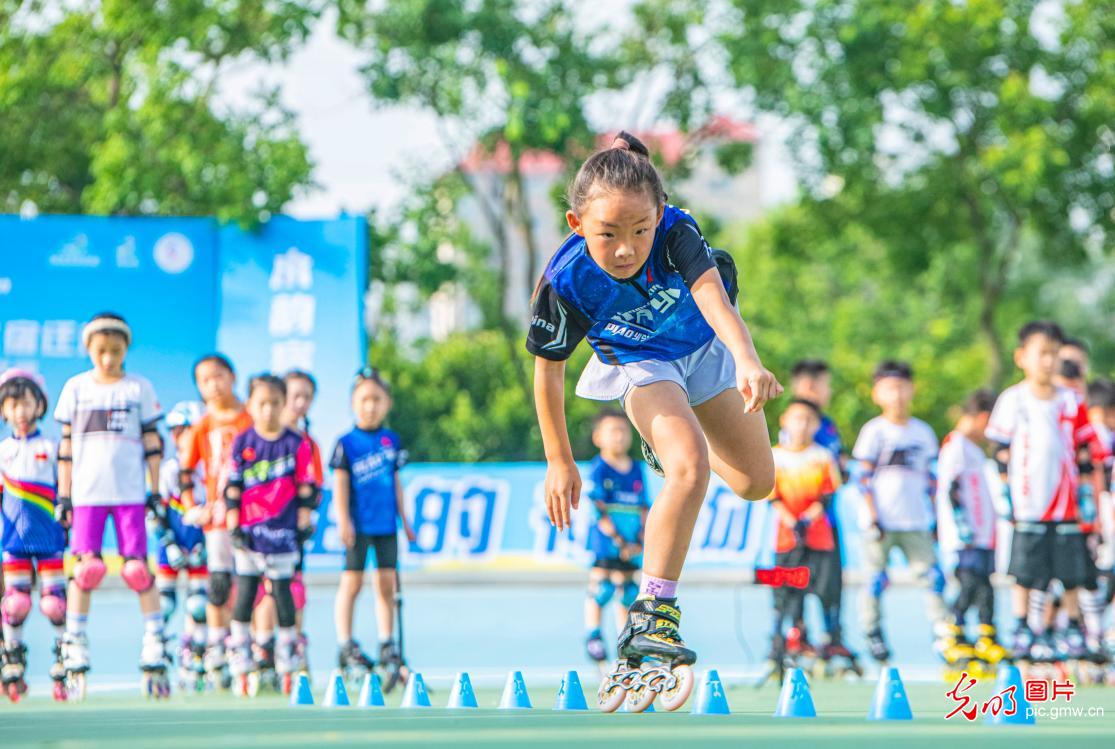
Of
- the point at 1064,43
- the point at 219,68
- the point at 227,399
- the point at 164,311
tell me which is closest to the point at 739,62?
the point at 1064,43

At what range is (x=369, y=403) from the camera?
9.62 metres

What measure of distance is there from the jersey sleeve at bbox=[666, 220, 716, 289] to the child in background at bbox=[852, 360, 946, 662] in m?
5.27

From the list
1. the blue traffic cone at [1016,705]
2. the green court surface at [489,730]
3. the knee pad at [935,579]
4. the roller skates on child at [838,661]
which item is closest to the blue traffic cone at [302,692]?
the green court surface at [489,730]

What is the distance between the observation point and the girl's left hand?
4.76m

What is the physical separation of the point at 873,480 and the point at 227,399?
4.23 m

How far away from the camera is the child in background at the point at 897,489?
10.4 metres

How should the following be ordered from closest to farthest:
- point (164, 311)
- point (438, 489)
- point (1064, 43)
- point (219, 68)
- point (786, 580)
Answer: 1. point (786, 580)
2. point (164, 311)
3. point (438, 489)
4. point (219, 68)
5. point (1064, 43)

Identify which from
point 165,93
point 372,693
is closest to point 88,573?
point 372,693

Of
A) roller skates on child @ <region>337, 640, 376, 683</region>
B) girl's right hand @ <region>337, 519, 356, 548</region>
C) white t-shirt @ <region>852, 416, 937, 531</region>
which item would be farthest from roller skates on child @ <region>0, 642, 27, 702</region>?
white t-shirt @ <region>852, 416, 937, 531</region>

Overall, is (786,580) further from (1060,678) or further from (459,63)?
(459,63)

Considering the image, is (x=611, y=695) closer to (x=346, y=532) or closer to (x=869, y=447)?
(x=346, y=532)

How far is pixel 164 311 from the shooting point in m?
16.2

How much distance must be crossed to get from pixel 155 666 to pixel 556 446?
12.3 feet

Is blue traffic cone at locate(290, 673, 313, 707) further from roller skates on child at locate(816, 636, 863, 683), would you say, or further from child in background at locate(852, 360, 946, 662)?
child in background at locate(852, 360, 946, 662)
